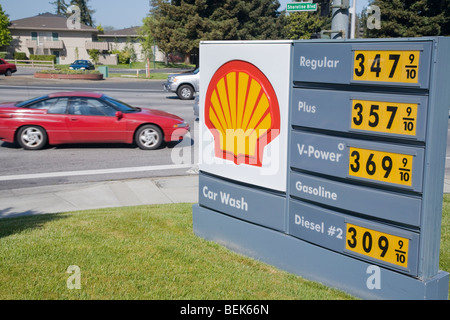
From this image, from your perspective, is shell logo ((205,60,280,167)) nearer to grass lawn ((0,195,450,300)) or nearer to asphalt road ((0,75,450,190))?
grass lawn ((0,195,450,300))

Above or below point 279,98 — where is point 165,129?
below

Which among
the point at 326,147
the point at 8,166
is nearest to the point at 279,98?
the point at 326,147

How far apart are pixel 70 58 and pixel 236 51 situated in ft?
252

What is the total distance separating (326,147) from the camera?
194 inches

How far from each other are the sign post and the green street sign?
7.75 meters

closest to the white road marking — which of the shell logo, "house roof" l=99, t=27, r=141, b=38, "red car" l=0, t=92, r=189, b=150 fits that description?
"red car" l=0, t=92, r=189, b=150

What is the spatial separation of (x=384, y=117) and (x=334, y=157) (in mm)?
622

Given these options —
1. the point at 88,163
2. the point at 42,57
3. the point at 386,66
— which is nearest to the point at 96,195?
the point at 88,163

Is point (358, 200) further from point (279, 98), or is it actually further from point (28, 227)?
point (28, 227)

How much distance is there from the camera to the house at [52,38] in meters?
75.8

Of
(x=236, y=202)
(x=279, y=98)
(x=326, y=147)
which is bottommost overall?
(x=236, y=202)

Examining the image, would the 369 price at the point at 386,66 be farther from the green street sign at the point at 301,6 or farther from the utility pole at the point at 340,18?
the green street sign at the point at 301,6

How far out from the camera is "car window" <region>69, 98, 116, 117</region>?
13938mm

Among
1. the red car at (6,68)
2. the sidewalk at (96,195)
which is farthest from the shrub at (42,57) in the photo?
the sidewalk at (96,195)
